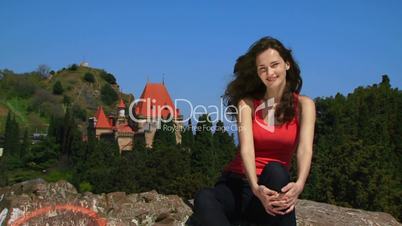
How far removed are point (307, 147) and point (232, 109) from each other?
695 millimetres

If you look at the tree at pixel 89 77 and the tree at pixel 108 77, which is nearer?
the tree at pixel 89 77

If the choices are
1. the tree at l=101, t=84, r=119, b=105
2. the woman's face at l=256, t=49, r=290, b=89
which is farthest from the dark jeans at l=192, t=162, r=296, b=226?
the tree at l=101, t=84, r=119, b=105

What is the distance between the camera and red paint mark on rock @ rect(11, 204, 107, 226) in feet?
14.7

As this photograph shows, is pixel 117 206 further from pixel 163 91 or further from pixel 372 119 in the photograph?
pixel 163 91

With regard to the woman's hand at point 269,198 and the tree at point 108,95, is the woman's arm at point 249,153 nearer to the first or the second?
the woman's hand at point 269,198

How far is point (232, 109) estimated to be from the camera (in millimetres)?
4320

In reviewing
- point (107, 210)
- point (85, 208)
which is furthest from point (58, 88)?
point (85, 208)

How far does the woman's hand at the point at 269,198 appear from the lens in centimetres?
356

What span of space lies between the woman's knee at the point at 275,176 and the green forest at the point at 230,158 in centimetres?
1182

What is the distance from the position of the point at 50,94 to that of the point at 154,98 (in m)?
59.7

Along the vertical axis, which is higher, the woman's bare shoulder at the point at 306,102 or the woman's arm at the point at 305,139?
the woman's bare shoulder at the point at 306,102

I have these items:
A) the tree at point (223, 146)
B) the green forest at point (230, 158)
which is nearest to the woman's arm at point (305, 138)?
the green forest at point (230, 158)

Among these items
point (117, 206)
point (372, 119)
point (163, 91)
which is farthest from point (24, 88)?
point (117, 206)

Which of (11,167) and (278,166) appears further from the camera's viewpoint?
(11,167)
